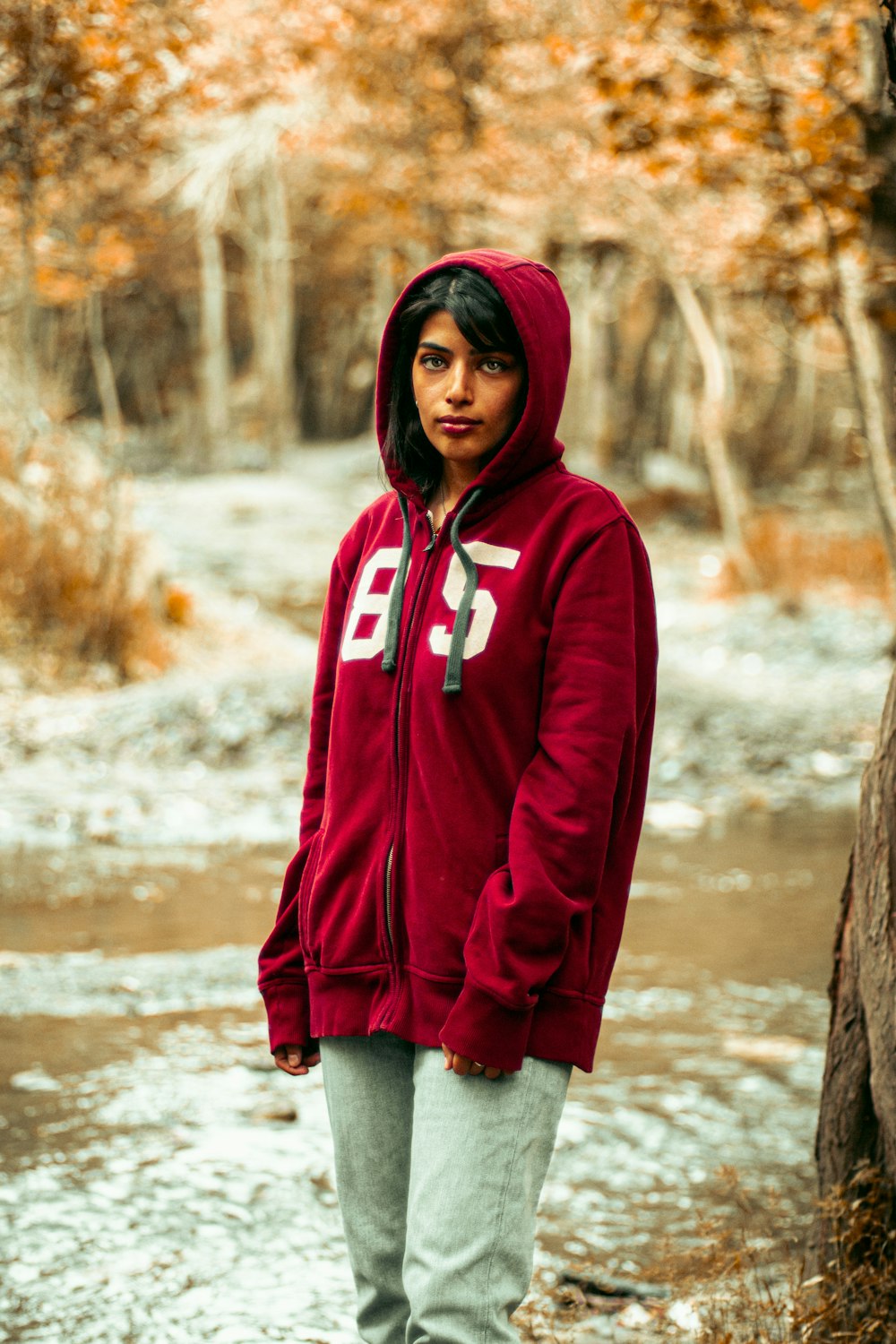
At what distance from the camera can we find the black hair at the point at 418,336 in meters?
2.10

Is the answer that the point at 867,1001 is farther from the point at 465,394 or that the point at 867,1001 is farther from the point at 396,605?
the point at 465,394

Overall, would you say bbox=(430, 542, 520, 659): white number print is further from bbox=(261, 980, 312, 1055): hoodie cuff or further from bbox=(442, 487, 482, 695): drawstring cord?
bbox=(261, 980, 312, 1055): hoodie cuff

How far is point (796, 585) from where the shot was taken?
17000 millimetres

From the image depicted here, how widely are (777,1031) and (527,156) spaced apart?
14964mm

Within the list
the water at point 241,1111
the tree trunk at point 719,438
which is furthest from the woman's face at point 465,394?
the tree trunk at point 719,438

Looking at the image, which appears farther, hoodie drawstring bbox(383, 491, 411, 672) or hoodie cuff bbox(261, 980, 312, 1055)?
hoodie cuff bbox(261, 980, 312, 1055)

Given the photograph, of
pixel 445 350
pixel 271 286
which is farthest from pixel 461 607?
pixel 271 286

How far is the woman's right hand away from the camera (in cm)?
225

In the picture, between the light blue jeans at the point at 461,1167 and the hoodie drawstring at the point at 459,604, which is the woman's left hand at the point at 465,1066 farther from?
the hoodie drawstring at the point at 459,604

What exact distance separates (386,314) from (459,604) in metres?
15.9

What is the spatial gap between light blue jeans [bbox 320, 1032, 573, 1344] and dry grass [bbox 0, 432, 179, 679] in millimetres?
9133

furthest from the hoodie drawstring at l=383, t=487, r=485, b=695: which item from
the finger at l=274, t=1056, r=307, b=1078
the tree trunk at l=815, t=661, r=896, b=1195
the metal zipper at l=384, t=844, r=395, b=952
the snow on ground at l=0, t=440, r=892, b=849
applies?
the snow on ground at l=0, t=440, r=892, b=849

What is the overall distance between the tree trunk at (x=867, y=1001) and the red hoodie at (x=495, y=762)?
61 cm

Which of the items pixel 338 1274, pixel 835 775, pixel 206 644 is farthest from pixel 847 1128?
pixel 206 644
